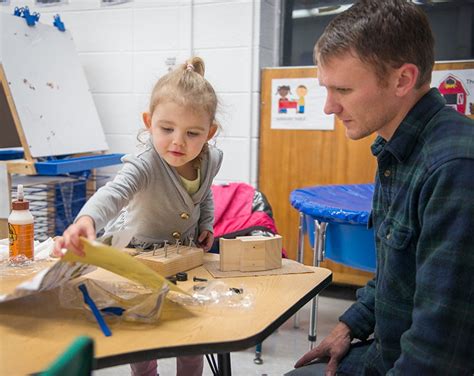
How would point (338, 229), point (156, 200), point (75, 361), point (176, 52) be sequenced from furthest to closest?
point (176, 52), point (338, 229), point (156, 200), point (75, 361)

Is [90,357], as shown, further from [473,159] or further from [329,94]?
[329,94]

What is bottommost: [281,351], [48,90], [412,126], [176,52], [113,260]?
[281,351]

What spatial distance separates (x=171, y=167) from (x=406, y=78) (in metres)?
0.61

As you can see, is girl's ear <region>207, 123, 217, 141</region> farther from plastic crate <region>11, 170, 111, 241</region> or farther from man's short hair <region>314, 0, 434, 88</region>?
plastic crate <region>11, 170, 111, 241</region>

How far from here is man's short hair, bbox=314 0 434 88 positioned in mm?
981

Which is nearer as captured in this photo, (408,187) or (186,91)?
(408,187)

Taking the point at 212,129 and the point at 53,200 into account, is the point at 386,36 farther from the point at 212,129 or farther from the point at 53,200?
the point at 53,200

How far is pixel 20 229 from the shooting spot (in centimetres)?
118

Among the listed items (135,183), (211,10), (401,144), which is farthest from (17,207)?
(211,10)

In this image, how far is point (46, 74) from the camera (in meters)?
3.02

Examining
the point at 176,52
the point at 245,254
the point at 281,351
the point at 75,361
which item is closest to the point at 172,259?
the point at 245,254

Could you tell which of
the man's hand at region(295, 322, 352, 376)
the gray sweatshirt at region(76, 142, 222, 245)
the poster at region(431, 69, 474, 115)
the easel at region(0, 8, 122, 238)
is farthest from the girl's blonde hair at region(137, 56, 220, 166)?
the poster at region(431, 69, 474, 115)

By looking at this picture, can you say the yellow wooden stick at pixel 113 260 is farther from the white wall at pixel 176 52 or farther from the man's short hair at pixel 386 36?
the white wall at pixel 176 52

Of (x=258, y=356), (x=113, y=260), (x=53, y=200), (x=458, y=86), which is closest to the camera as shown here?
(x=113, y=260)
